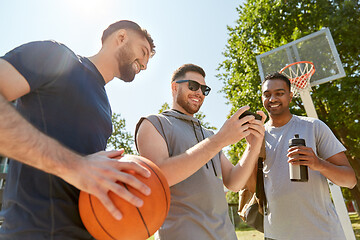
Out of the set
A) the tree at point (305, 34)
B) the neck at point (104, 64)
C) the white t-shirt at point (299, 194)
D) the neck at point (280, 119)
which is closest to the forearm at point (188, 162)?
the neck at point (104, 64)

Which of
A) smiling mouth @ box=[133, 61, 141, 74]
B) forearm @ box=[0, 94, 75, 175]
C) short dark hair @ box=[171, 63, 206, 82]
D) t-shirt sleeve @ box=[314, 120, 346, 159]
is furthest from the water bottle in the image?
forearm @ box=[0, 94, 75, 175]

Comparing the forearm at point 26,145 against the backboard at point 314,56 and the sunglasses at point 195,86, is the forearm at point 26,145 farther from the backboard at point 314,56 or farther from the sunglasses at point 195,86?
the backboard at point 314,56

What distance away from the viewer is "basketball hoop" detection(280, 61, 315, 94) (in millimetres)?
8211

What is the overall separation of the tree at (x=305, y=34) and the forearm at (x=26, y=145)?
11054mm

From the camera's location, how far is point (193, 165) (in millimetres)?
2191

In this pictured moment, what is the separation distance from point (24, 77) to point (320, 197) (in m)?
3.24

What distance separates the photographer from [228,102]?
46.9 ft

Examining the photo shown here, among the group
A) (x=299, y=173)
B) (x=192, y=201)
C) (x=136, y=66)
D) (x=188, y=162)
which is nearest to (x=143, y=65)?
(x=136, y=66)

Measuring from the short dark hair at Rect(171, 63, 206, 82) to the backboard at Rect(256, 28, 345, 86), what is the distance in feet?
21.7

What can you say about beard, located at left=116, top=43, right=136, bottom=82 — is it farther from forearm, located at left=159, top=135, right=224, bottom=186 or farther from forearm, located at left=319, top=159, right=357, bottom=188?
forearm, located at left=319, top=159, right=357, bottom=188

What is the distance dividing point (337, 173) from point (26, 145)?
3.24 meters

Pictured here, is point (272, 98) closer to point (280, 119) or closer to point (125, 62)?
point (280, 119)

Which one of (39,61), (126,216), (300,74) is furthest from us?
(300,74)

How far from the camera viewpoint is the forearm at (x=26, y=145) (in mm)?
1140
